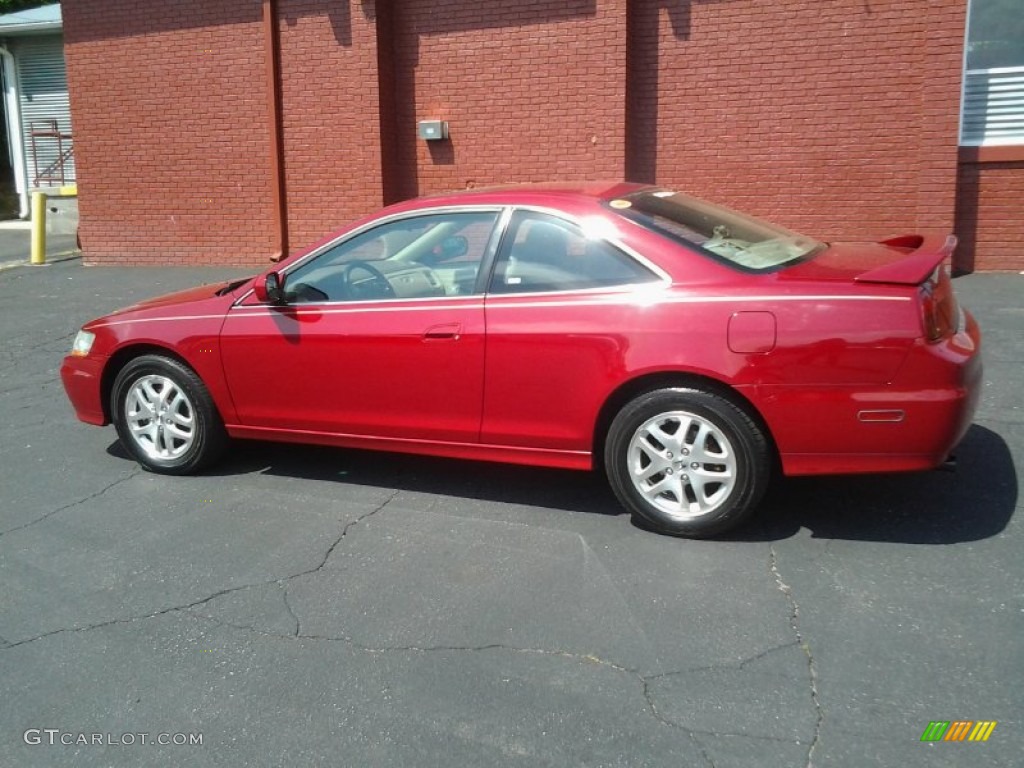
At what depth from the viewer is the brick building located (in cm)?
1083

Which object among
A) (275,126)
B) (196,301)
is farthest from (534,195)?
(275,126)

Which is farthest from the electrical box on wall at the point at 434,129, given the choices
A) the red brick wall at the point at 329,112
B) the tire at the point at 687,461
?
the tire at the point at 687,461

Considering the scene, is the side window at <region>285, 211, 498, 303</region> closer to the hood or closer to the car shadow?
the hood

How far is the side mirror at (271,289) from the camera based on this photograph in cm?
531

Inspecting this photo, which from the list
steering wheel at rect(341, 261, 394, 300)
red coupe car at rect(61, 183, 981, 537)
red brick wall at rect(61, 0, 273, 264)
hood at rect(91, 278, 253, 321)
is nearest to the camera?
red coupe car at rect(61, 183, 981, 537)

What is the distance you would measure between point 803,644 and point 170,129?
493 inches

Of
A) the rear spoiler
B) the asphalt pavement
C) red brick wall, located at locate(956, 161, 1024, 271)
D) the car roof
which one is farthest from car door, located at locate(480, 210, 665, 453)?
red brick wall, located at locate(956, 161, 1024, 271)

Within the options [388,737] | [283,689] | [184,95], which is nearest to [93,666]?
[283,689]

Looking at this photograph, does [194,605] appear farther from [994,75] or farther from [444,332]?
[994,75]

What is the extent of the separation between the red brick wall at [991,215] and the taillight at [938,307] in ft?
23.0

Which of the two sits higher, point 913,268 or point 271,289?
point 913,268

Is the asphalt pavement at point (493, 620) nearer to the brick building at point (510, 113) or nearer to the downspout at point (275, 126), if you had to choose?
the brick building at point (510, 113)

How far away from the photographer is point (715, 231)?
4.94 m

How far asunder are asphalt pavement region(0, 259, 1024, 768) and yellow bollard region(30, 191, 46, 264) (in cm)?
1062
